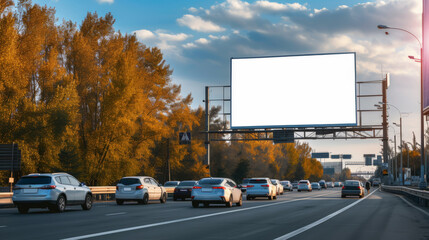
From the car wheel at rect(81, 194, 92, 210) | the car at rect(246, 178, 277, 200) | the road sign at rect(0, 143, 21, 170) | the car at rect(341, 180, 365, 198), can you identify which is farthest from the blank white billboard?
the car wheel at rect(81, 194, 92, 210)

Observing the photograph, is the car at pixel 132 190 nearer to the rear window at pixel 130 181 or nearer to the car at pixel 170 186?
the rear window at pixel 130 181

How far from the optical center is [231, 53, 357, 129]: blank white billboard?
168ft

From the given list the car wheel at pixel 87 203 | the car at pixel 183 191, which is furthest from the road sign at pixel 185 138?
the car wheel at pixel 87 203

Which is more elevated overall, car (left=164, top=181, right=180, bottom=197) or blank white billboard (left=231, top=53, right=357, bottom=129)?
blank white billboard (left=231, top=53, right=357, bottom=129)

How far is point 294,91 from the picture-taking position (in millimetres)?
52281

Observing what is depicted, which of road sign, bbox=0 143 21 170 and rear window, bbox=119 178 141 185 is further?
road sign, bbox=0 143 21 170

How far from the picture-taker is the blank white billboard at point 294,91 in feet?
168

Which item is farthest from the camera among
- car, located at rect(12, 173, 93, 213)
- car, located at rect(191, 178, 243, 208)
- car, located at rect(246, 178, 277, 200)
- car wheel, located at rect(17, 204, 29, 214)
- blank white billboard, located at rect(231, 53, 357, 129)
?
blank white billboard, located at rect(231, 53, 357, 129)

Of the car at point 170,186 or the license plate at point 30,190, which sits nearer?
the license plate at point 30,190

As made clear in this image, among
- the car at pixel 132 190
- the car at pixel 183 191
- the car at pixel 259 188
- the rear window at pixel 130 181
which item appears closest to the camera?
the car at pixel 132 190

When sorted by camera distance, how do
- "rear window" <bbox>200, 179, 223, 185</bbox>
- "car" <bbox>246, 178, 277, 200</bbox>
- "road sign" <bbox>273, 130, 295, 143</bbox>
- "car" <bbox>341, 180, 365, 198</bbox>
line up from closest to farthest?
"rear window" <bbox>200, 179, 223, 185</bbox> < "car" <bbox>246, 178, 277, 200</bbox> < "car" <bbox>341, 180, 365, 198</bbox> < "road sign" <bbox>273, 130, 295, 143</bbox>

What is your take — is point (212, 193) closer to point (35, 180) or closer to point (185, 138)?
point (35, 180)

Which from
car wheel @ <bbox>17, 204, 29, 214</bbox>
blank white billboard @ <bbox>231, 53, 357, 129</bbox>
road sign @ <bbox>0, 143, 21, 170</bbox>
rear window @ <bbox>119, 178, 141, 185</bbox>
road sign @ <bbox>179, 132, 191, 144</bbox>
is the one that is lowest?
car wheel @ <bbox>17, 204, 29, 214</bbox>

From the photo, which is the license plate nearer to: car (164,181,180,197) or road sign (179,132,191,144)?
car (164,181,180,197)
